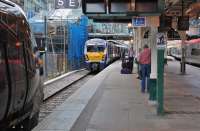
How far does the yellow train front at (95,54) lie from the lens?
52750mm

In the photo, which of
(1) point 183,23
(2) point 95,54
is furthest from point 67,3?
(1) point 183,23

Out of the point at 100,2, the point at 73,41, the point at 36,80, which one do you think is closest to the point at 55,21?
the point at 73,41

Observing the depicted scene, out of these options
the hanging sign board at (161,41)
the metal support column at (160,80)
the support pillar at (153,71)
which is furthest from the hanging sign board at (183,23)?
the metal support column at (160,80)

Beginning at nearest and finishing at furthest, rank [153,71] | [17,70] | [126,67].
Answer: [17,70], [153,71], [126,67]

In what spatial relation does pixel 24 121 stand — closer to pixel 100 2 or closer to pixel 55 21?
pixel 100 2

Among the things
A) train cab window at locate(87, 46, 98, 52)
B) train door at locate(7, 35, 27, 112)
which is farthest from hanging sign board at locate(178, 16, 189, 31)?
train cab window at locate(87, 46, 98, 52)

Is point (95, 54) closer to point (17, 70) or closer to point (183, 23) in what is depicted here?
point (183, 23)

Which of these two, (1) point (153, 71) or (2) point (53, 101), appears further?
(2) point (53, 101)

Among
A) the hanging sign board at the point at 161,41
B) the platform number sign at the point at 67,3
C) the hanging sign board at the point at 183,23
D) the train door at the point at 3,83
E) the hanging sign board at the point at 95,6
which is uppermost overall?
the platform number sign at the point at 67,3

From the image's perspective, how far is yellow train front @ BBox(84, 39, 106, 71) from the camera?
52750mm

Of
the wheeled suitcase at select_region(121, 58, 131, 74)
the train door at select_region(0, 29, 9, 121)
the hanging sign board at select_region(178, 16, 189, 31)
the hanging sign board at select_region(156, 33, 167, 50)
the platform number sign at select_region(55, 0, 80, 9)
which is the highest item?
the platform number sign at select_region(55, 0, 80, 9)

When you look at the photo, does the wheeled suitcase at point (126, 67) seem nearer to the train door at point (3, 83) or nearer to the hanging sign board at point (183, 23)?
the hanging sign board at point (183, 23)

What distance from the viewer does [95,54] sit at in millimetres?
53531

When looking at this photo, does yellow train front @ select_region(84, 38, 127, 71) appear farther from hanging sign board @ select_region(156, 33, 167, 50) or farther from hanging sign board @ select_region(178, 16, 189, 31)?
hanging sign board @ select_region(156, 33, 167, 50)
